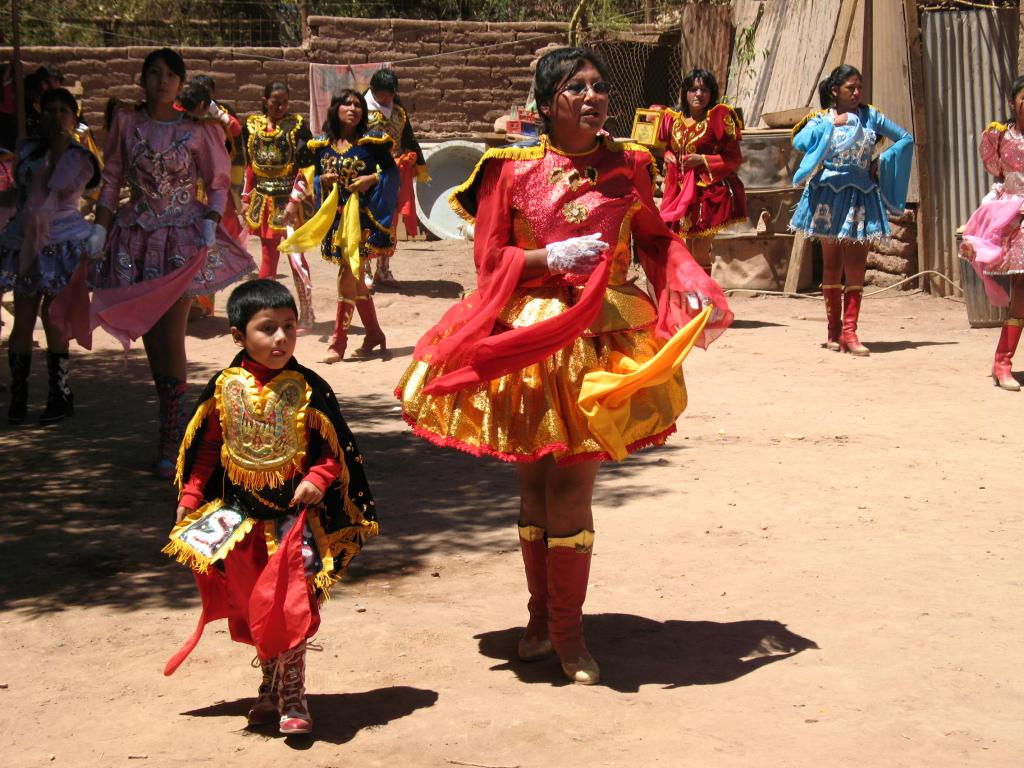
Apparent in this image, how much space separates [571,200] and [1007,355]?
5570 mm

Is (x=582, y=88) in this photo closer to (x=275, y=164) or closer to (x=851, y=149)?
(x=851, y=149)

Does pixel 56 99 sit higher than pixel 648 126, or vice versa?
pixel 56 99

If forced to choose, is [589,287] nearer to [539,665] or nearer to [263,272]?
[539,665]

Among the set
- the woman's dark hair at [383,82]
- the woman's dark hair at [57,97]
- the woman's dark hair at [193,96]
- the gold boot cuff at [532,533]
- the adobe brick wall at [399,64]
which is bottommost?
the gold boot cuff at [532,533]

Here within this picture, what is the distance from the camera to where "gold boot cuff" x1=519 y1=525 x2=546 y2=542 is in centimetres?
457

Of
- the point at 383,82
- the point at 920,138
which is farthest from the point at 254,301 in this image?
the point at 920,138

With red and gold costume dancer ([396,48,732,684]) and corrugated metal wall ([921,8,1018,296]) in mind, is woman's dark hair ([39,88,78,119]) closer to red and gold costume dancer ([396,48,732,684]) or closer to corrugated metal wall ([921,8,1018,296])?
red and gold costume dancer ([396,48,732,684])

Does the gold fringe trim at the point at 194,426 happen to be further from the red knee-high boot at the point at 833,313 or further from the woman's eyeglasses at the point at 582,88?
the red knee-high boot at the point at 833,313

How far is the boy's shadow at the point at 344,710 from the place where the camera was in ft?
13.2

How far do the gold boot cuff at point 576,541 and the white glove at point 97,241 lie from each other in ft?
12.7

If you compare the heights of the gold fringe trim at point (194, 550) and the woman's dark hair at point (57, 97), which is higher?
the woman's dark hair at point (57, 97)

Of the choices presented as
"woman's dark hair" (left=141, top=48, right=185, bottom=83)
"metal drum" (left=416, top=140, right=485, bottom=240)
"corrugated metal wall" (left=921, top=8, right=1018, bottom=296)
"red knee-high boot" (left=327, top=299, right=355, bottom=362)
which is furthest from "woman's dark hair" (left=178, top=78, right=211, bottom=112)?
"metal drum" (left=416, top=140, right=485, bottom=240)

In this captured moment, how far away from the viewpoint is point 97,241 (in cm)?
719

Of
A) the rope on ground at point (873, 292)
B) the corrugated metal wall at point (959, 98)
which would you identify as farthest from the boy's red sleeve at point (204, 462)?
the corrugated metal wall at point (959, 98)
